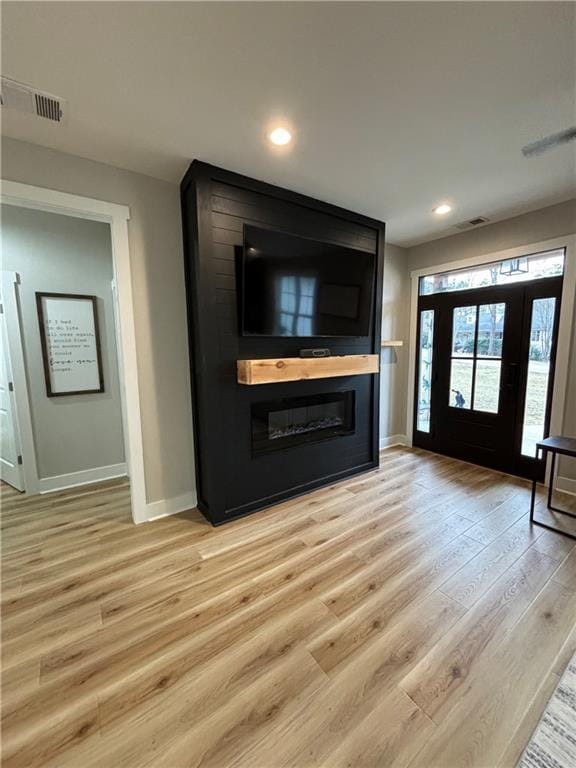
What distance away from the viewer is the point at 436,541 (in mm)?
2188

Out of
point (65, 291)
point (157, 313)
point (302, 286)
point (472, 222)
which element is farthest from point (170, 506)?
point (472, 222)

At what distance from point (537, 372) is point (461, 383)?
0.75 meters

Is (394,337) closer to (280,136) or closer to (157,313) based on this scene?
(280,136)

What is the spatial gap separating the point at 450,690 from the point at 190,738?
1016 mm

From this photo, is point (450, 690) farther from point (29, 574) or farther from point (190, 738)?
point (29, 574)

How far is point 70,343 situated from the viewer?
10.3 feet

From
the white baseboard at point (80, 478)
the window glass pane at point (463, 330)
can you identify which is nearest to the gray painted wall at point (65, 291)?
the white baseboard at point (80, 478)

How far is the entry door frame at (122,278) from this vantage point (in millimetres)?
1983

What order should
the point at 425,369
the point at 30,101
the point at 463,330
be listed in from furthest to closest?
the point at 425,369
the point at 463,330
the point at 30,101

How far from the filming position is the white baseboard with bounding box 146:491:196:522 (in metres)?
2.52

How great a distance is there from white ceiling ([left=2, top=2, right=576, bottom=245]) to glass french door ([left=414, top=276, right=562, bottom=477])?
4.15ft

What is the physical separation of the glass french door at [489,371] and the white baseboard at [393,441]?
0.23m

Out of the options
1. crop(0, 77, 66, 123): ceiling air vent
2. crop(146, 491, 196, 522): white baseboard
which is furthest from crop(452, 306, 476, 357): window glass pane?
crop(0, 77, 66, 123): ceiling air vent

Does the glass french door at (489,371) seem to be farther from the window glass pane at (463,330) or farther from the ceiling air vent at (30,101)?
the ceiling air vent at (30,101)
